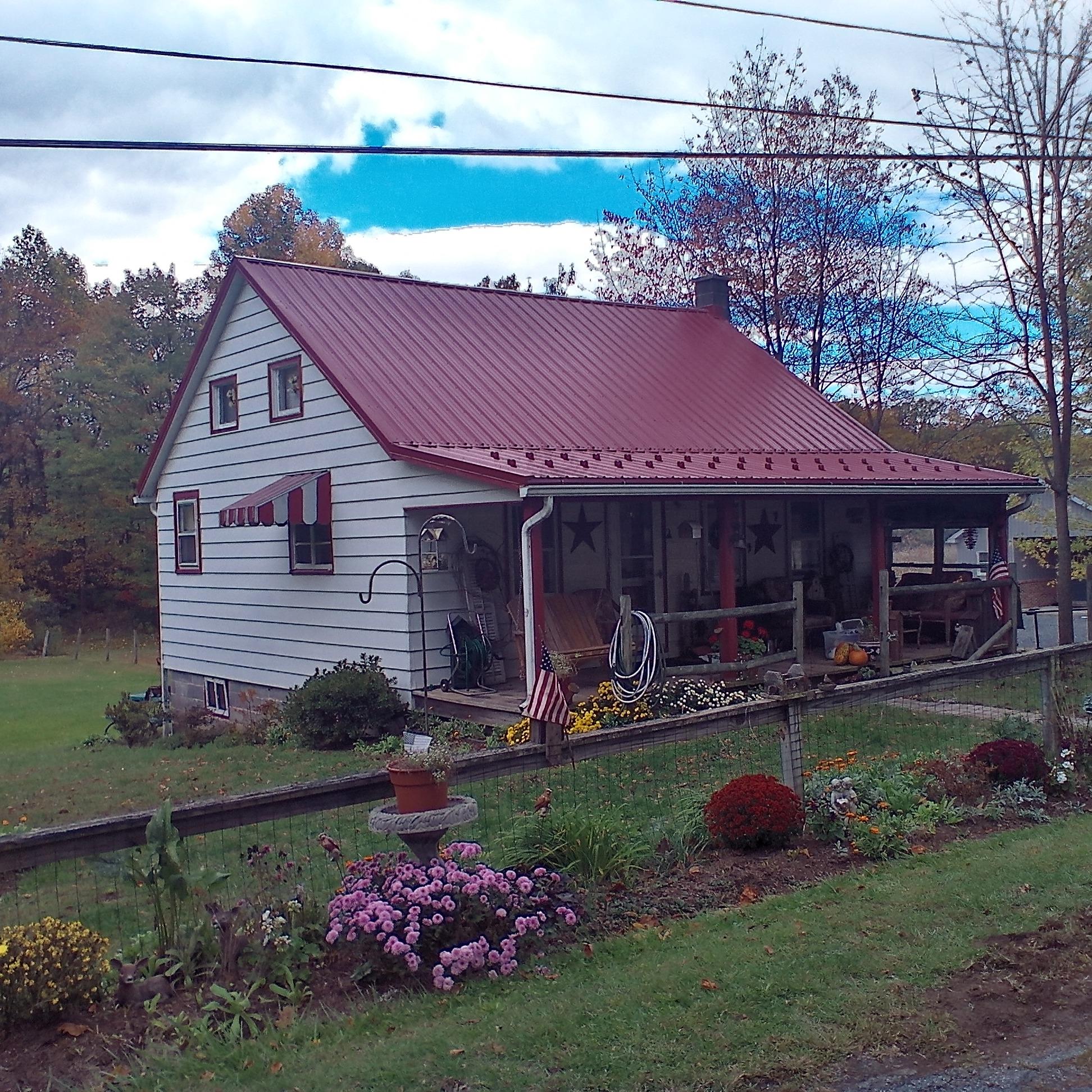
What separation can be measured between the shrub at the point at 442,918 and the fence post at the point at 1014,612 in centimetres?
1242

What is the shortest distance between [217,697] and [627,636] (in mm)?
9368

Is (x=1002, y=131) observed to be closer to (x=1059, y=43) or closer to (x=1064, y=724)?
(x=1059, y=43)

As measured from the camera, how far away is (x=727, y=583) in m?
14.0

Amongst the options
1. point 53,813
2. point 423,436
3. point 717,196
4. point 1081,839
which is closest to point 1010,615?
point 423,436

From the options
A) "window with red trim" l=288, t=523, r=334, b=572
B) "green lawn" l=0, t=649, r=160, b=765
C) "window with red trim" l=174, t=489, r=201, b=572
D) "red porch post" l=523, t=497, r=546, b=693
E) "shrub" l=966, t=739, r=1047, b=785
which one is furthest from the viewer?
"green lawn" l=0, t=649, r=160, b=765

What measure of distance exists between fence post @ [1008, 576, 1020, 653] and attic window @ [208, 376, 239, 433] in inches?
465

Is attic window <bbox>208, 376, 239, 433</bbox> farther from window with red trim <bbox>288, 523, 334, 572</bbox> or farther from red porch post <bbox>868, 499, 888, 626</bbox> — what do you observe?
red porch post <bbox>868, 499, 888, 626</bbox>

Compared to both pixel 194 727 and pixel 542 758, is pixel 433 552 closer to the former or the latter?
pixel 194 727

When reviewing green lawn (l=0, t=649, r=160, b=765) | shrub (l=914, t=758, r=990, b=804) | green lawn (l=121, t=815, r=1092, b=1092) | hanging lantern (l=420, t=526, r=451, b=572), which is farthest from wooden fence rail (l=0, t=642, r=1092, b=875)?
green lawn (l=0, t=649, r=160, b=765)

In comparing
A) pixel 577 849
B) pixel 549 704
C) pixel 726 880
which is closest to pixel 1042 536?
pixel 549 704

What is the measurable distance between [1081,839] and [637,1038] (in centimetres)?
383

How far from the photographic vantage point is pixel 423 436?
13.7 m

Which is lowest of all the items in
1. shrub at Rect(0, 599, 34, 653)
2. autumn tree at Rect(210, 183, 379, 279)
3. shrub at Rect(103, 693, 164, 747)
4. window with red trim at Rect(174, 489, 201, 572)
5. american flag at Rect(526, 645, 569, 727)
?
shrub at Rect(103, 693, 164, 747)

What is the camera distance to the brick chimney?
21922 millimetres
